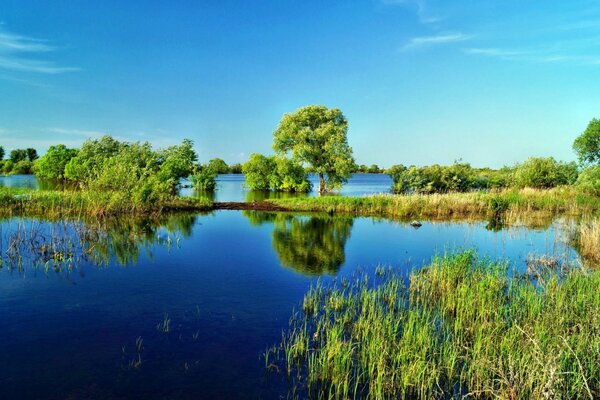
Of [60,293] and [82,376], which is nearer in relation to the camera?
[82,376]

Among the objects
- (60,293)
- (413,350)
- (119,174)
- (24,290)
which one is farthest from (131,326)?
(119,174)

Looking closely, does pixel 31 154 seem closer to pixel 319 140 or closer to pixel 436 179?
pixel 319 140

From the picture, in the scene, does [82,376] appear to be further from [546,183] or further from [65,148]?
[65,148]

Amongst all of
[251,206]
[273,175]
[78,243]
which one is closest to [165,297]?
[78,243]

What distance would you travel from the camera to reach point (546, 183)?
46938 millimetres

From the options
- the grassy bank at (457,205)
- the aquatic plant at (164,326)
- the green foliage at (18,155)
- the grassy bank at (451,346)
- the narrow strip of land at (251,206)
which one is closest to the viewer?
the grassy bank at (451,346)

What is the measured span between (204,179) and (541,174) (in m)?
48.4

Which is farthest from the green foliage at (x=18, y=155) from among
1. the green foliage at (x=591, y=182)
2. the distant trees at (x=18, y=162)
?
the green foliage at (x=591, y=182)

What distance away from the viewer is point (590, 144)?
188 ft

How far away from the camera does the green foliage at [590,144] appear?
56500 mm

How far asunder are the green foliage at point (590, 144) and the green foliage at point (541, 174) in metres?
12.6

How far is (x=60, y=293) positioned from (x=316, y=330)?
7.89m

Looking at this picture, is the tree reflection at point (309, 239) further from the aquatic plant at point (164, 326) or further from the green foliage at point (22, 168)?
the green foliage at point (22, 168)

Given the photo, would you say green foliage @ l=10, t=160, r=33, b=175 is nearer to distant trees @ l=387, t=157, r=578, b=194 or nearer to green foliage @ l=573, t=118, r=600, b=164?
distant trees @ l=387, t=157, r=578, b=194
